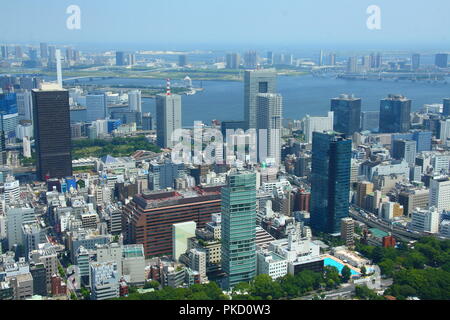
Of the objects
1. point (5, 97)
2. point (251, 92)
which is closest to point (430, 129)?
point (251, 92)

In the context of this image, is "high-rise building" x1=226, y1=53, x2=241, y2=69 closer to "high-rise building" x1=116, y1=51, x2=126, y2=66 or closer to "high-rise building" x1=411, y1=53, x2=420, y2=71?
"high-rise building" x1=116, y1=51, x2=126, y2=66

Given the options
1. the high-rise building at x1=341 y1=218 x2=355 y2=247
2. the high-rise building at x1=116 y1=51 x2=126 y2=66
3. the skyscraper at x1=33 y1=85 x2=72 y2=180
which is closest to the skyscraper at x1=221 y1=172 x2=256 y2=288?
the high-rise building at x1=341 y1=218 x2=355 y2=247

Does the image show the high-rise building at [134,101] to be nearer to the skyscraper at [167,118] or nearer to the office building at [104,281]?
the skyscraper at [167,118]

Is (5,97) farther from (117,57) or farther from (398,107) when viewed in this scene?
(398,107)

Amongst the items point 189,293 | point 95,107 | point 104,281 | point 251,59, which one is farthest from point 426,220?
point 95,107

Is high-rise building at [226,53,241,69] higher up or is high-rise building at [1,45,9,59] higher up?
high-rise building at [226,53,241,69]

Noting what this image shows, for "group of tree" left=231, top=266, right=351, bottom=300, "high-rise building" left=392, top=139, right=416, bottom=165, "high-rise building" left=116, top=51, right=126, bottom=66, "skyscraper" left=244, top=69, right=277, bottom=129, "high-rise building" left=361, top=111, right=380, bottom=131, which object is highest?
"high-rise building" left=116, top=51, right=126, bottom=66
